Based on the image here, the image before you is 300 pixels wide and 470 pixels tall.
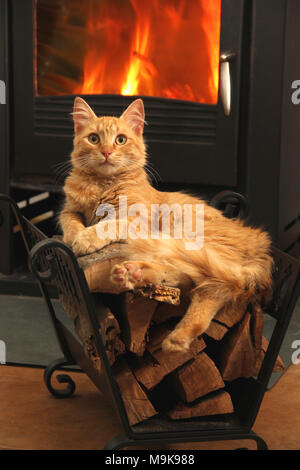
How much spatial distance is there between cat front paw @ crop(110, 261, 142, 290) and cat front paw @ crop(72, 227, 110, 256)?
0.11m

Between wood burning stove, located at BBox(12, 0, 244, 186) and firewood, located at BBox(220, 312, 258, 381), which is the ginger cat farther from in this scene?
wood burning stove, located at BBox(12, 0, 244, 186)

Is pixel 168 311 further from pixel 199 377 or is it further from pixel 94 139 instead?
pixel 94 139

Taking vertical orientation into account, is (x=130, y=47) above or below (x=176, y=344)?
above

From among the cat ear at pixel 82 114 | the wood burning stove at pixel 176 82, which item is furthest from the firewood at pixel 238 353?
the wood burning stove at pixel 176 82

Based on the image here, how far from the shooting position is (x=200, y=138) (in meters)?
2.18

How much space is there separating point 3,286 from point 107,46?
0.87 meters

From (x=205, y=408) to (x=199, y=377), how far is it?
62 mm

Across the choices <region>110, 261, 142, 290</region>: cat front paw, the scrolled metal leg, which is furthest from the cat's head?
the scrolled metal leg

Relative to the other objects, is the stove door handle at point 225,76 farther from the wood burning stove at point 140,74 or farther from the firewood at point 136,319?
the firewood at point 136,319

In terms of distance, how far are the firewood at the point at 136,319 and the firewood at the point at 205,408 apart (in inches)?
5.7

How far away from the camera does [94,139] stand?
134 centimetres

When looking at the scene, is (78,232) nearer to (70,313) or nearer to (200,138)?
(70,313)

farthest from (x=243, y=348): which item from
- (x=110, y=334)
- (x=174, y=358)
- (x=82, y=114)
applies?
(x=82, y=114)

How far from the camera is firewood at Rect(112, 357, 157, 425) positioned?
1234mm
